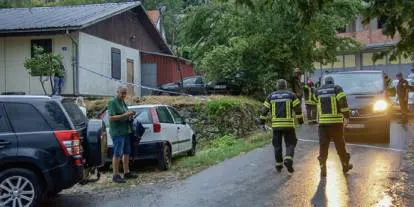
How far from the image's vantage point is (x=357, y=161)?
39.9 feet

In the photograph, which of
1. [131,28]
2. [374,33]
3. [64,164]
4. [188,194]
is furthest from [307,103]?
[374,33]

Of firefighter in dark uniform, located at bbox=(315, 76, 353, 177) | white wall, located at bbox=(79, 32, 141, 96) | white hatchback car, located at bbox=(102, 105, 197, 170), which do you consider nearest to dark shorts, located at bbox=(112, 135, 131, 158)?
white hatchback car, located at bbox=(102, 105, 197, 170)

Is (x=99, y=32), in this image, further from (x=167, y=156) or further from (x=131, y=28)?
(x=167, y=156)

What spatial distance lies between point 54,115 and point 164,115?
512 cm

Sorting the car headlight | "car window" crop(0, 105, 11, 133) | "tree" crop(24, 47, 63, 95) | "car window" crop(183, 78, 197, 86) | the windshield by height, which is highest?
"tree" crop(24, 47, 63, 95)

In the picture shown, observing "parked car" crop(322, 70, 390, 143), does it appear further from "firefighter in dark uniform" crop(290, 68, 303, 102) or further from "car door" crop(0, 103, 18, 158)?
"car door" crop(0, 103, 18, 158)

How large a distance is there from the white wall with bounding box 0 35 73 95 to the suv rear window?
611 inches

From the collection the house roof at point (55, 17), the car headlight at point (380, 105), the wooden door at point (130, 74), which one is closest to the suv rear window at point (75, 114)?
the car headlight at point (380, 105)

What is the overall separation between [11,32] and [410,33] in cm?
2038

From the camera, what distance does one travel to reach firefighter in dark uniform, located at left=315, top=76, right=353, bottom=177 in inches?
419

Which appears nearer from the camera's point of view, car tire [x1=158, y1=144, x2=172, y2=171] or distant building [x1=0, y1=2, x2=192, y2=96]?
car tire [x1=158, y1=144, x2=172, y2=171]

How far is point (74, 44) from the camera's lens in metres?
24.3

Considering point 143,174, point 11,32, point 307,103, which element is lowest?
point 143,174

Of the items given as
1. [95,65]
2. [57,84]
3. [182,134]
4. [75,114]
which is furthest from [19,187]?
[95,65]
